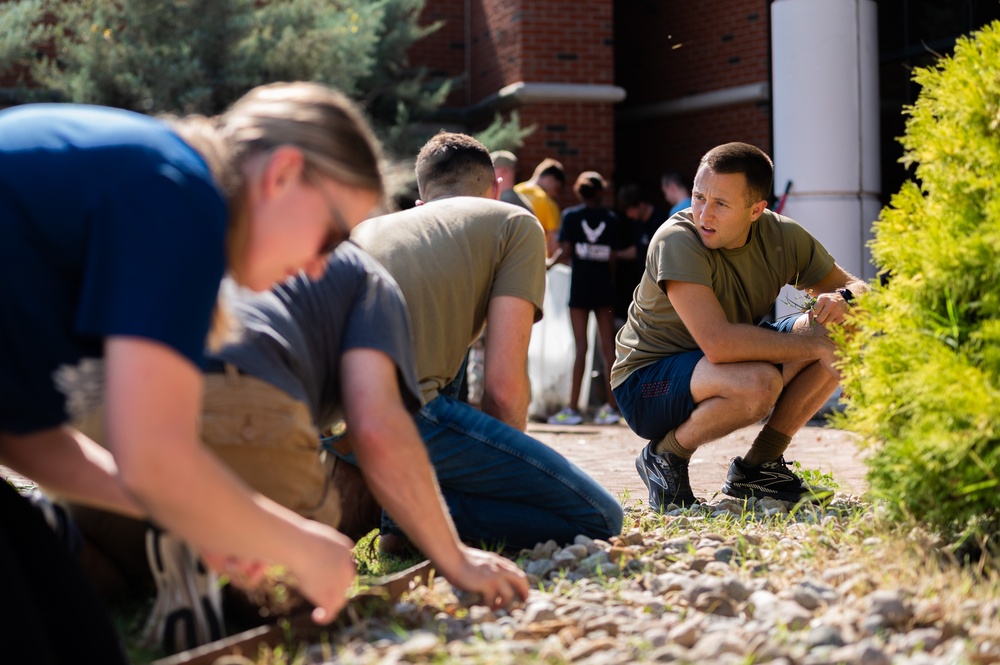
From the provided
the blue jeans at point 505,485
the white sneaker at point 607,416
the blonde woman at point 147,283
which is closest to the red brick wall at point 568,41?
the white sneaker at point 607,416

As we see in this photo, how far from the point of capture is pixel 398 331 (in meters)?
2.87

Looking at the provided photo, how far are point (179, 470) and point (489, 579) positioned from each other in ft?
3.65

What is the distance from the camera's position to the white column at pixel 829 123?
875cm

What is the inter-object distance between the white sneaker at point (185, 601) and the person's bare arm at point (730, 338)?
262 cm

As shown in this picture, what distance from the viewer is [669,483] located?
15.6 ft

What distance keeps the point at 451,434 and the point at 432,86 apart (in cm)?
981

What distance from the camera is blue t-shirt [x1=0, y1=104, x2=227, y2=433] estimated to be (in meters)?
1.80

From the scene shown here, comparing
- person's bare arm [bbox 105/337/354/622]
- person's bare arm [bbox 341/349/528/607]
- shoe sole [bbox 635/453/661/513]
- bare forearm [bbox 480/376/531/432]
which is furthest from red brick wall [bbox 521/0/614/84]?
person's bare arm [bbox 105/337/354/622]

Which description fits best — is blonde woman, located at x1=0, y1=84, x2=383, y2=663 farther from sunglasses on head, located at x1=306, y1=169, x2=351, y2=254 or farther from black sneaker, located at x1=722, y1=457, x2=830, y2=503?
black sneaker, located at x1=722, y1=457, x2=830, y2=503

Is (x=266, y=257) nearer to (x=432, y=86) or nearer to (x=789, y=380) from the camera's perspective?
(x=789, y=380)

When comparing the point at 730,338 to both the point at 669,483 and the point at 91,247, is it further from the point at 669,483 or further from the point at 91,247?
the point at 91,247

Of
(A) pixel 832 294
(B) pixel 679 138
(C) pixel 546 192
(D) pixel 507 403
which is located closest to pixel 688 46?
(B) pixel 679 138

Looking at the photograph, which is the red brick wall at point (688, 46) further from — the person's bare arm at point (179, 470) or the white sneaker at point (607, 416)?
the person's bare arm at point (179, 470)

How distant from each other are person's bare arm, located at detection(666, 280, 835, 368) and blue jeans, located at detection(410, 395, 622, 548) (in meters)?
1.10
